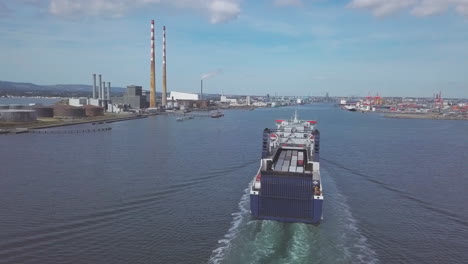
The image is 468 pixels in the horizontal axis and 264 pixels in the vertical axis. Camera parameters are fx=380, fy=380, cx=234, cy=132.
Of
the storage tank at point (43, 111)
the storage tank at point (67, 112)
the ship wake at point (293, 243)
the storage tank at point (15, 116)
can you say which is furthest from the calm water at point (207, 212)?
the storage tank at point (67, 112)

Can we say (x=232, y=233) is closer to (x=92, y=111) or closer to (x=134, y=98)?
(x=92, y=111)

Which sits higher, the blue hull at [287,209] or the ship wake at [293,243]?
the blue hull at [287,209]

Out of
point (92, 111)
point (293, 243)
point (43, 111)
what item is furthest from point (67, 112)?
point (293, 243)

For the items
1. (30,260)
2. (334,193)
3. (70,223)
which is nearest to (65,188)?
(70,223)

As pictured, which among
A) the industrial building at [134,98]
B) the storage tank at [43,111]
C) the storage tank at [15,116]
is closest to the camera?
the storage tank at [15,116]

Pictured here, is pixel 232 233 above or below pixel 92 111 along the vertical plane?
below

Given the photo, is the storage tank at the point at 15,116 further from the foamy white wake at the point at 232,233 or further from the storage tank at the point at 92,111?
the foamy white wake at the point at 232,233

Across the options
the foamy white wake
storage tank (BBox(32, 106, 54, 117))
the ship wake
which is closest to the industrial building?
storage tank (BBox(32, 106, 54, 117))

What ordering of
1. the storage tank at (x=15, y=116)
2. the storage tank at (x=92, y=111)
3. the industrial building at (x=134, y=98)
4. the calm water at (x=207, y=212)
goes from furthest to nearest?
the industrial building at (x=134, y=98) < the storage tank at (x=92, y=111) < the storage tank at (x=15, y=116) < the calm water at (x=207, y=212)
